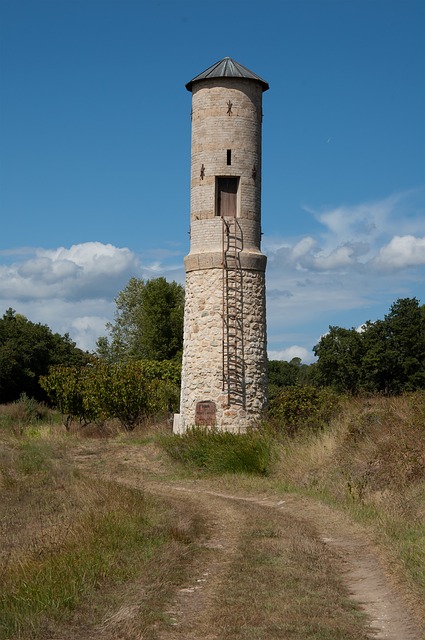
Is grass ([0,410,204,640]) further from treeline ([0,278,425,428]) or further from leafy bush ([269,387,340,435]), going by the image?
treeline ([0,278,425,428])

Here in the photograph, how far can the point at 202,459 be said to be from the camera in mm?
21172

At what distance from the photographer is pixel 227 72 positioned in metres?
26.3

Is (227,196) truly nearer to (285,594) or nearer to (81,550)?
(81,550)

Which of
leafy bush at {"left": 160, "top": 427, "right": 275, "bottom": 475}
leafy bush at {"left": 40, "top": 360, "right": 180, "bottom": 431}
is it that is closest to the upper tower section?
leafy bush at {"left": 160, "top": 427, "right": 275, "bottom": 475}

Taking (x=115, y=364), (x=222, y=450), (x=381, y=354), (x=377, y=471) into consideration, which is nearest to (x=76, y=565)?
(x=377, y=471)

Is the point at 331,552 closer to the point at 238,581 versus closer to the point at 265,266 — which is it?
the point at 238,581

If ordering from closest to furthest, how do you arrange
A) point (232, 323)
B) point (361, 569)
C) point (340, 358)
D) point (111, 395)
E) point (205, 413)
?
1. point (361, 569)
2. point (205, 413)
3. point (232, 323)
4. point (111, 395)
5. point (340, 358)

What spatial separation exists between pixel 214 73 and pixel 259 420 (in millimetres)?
10876

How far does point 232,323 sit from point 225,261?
1900mm

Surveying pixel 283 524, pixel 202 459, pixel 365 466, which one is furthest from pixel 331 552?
pixel 202 459

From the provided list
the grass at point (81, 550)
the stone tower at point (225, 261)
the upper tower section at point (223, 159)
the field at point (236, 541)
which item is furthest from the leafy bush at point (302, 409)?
the grass at point (81, 550)

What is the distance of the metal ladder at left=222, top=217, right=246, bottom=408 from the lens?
83.1 ft

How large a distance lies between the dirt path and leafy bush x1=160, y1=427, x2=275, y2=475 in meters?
1.22

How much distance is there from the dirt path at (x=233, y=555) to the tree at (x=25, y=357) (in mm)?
26383
